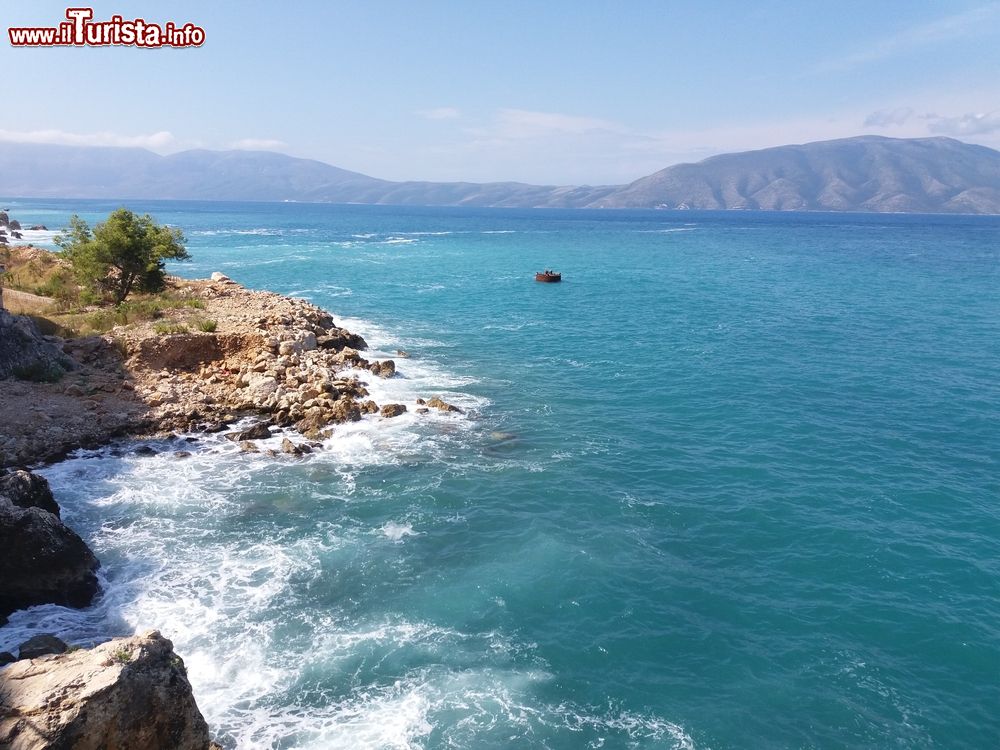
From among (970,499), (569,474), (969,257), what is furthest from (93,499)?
(969,257)

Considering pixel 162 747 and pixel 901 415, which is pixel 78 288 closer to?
pixel 162 747

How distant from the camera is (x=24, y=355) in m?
33.4

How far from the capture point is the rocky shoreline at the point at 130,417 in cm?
1212

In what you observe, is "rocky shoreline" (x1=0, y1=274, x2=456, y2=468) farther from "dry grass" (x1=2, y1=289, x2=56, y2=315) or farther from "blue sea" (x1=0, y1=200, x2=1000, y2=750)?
"dry grass" (x1=2, y1=289, x2=56, y2=315)

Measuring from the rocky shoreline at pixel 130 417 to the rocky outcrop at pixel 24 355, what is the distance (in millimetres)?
66

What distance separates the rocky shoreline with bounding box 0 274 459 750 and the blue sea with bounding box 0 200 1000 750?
1.41 meters

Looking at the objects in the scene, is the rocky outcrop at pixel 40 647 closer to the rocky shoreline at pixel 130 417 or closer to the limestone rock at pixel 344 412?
the rocky shoreline at pixel 130 417

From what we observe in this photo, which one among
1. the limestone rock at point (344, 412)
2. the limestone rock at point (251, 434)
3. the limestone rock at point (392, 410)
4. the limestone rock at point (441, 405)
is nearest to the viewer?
the limestone rock at point (251, 434)

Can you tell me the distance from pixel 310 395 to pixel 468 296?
41.2m

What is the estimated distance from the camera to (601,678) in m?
17.7

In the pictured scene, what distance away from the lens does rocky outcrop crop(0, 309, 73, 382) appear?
32688 millimetres

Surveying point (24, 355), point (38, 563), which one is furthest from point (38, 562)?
point (24, 355)

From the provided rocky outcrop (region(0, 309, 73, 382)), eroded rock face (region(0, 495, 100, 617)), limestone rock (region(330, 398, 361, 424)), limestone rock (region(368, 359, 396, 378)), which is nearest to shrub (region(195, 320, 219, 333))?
rocky outcrop (region(0, 309, 73, 382))

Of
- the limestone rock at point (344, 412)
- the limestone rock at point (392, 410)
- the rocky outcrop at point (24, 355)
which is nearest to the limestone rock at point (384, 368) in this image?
the limestone rock at point (392, 410)
